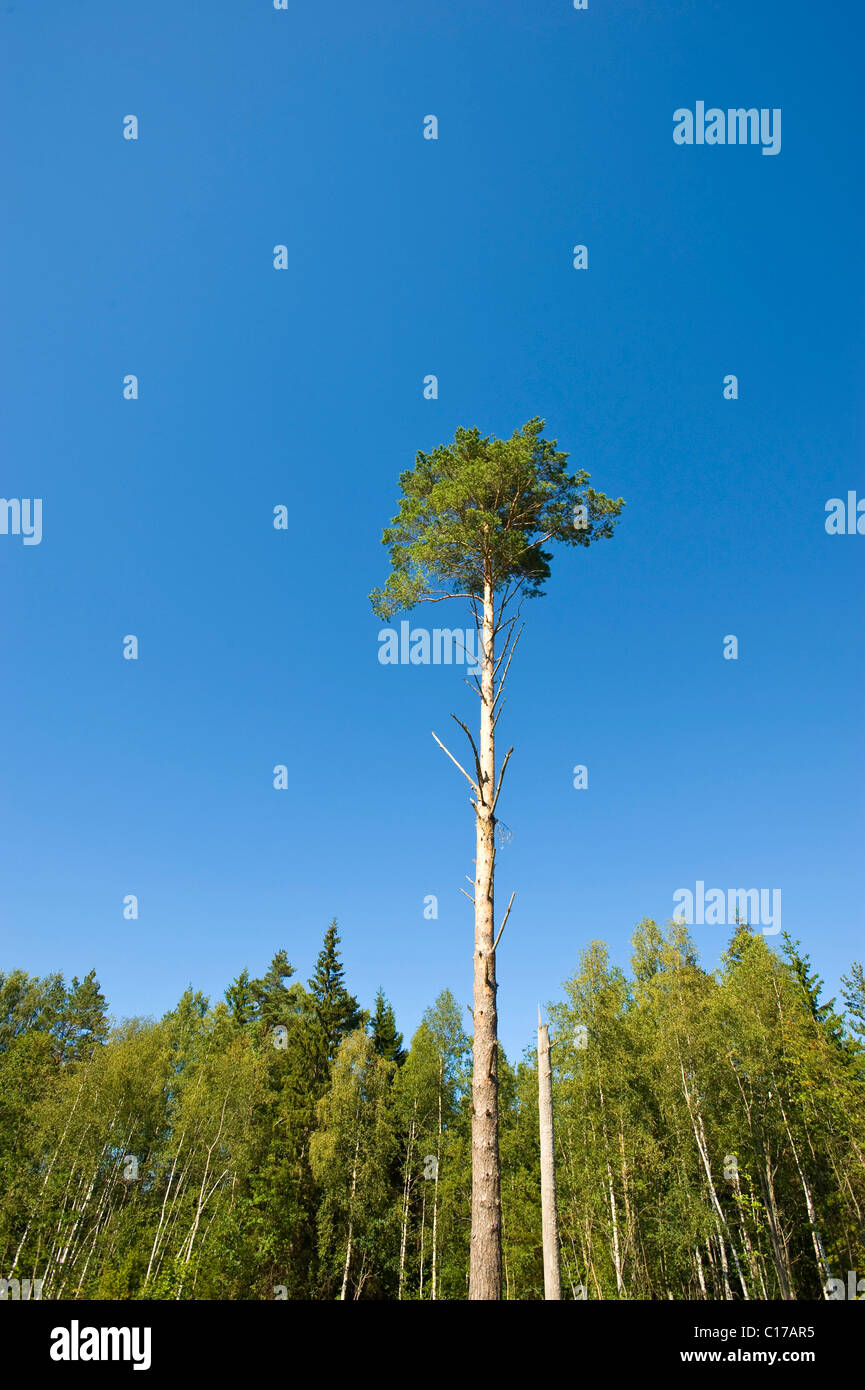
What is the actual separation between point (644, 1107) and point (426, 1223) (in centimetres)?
1168

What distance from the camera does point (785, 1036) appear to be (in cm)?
2055

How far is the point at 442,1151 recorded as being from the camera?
86.2 ft

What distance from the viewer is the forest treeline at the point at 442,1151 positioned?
2033 centimetres

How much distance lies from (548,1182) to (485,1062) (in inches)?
176

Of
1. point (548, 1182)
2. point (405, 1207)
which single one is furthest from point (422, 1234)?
point (548, 1182)

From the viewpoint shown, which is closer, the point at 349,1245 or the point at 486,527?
the point at 486,527

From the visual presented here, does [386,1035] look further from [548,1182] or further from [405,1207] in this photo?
[548,1182]

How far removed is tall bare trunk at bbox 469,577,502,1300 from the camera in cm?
657

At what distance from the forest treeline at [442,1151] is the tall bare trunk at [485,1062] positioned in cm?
1691

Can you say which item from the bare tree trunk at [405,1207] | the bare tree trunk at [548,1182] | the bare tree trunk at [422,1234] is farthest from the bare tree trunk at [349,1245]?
the bare tree trunk at [548,1182]

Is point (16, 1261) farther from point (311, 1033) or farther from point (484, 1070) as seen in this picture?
point (484, 1070)

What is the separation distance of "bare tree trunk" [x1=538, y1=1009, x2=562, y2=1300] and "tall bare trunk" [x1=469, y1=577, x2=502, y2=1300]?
2394 millimetres

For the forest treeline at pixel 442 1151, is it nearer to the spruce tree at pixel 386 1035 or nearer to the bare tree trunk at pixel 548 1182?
the spruce tree at pixel 386 1035
